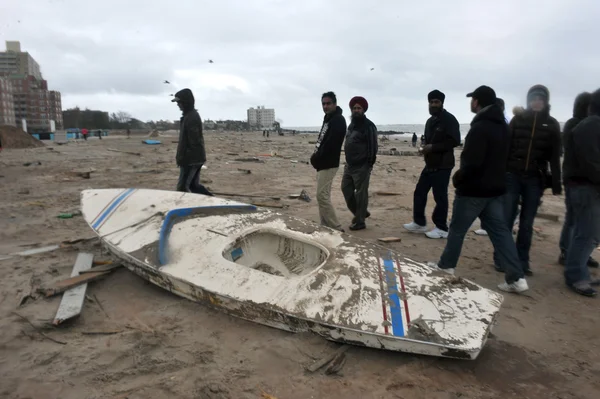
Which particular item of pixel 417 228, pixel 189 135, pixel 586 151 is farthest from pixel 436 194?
pixel 189 135

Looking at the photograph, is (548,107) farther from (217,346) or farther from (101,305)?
(101,305)

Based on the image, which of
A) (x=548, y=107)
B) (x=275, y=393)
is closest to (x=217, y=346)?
(x=275, y=393)

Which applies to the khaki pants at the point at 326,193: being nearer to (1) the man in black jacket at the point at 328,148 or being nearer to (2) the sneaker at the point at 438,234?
(1) the man in black jacket at the point at 328,148

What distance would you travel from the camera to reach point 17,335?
266 cm

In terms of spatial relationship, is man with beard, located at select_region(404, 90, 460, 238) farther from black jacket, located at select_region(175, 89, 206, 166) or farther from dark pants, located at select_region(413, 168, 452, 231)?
A: black jacket, located at select_region(175, 89, 206, 166)

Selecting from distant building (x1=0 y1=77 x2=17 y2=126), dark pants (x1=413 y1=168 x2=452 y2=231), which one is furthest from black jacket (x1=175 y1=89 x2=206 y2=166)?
distant building (x1=0 y1=77 x2=17 y2=126)

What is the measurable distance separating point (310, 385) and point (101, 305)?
6.64 feet

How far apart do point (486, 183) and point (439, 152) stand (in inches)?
66.7

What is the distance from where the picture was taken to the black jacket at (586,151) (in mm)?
3211

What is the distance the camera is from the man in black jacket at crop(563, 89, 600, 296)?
3230 millimetres

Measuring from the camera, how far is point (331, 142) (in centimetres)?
484

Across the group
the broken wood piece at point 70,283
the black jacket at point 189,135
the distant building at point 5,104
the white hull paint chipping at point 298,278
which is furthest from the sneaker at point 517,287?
the distant building at point 5,104

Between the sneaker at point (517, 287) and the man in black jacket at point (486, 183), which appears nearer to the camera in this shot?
the man in black jacket at point (486, 183)

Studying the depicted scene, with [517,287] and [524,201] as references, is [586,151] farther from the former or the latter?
[517,287]
